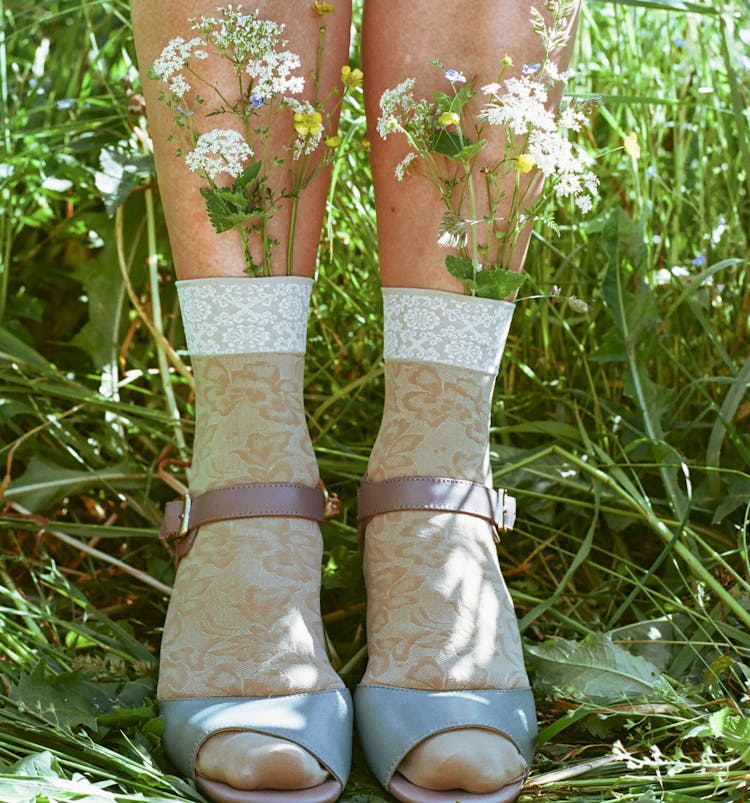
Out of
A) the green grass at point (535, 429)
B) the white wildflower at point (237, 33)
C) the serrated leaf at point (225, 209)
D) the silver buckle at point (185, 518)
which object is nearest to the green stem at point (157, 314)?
the green grass at point (535, 429)

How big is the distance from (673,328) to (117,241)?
71cm

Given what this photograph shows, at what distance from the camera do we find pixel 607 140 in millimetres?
1491

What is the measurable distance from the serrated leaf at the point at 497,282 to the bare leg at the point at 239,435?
0.57ft

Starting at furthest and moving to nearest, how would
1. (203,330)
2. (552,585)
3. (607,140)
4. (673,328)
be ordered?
(607,140), (673,328), (552,585), (203,330)

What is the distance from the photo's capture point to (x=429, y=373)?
0.94m

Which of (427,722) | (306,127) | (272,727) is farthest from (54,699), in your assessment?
(306,127)

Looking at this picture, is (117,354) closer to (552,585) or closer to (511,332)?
(511,332)

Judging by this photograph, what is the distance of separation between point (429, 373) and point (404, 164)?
19 centimetres

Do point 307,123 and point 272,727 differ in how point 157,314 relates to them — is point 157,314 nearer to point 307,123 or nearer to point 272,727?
point 307,123

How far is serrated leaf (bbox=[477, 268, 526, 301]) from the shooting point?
917 millimetres

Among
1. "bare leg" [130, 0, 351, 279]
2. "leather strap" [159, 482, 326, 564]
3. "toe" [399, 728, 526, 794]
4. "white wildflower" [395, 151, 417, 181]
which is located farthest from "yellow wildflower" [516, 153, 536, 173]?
"toe" [399, 728, 526, 794]

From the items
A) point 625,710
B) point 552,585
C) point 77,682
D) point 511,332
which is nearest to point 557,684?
point 625,710

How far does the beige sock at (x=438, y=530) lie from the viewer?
33.9 inches

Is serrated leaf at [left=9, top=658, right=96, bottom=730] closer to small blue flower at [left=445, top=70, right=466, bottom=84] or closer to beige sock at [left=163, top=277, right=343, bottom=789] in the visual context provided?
beige sock at [left=163, top=277, right=343, bottom=789]
